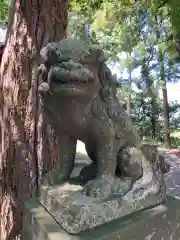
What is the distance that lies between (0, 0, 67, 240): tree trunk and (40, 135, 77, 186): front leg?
874 millimetres

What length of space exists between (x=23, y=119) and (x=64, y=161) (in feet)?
3.46

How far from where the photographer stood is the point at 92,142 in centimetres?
116

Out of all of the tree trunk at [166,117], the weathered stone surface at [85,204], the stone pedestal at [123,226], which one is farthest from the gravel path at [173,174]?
the weathered stone surface at [85,204]

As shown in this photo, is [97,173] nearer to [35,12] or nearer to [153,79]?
[35,12]

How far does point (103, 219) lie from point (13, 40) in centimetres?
172

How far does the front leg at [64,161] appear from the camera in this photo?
46.8 inches

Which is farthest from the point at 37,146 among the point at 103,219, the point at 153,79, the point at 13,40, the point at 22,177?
the point at 153,79

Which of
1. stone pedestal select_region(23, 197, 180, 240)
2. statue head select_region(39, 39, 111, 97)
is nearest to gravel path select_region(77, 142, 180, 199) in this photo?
stone pedestal select_region(23, 197, 180, 240)

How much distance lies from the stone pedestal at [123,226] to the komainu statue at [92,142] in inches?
1.1

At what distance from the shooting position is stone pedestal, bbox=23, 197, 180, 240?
991mm

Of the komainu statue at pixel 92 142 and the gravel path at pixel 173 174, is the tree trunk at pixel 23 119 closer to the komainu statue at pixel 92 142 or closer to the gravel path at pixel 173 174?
the komainu statue at pixel 92 142

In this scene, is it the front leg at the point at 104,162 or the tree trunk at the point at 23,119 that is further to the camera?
the tree trunk at the point at 23,119

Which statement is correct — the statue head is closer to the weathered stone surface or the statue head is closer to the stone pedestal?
the weathered stone surface

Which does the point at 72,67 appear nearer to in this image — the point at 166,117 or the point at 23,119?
the point at 23,119
